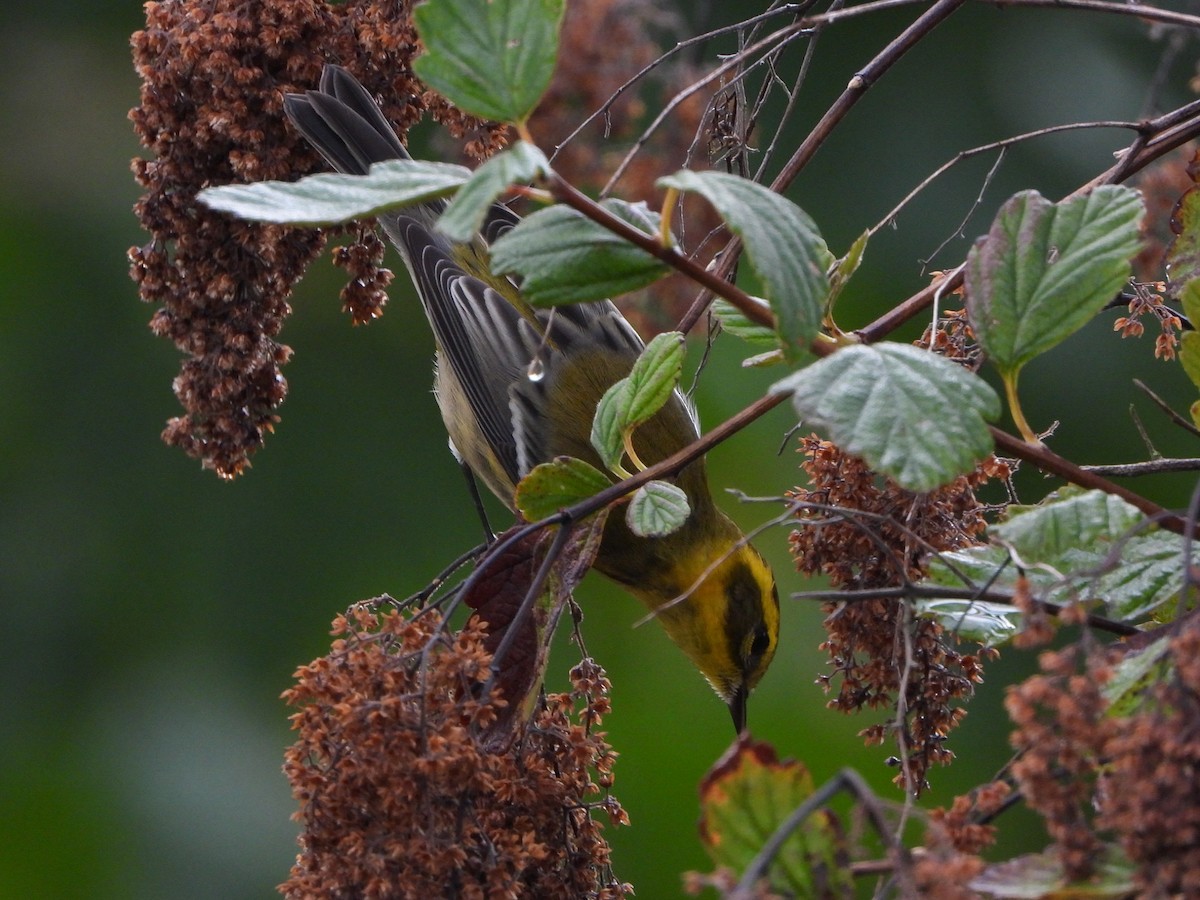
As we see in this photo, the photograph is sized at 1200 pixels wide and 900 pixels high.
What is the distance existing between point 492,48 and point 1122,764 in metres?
0.63

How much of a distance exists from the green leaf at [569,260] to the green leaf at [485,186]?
0.08 m

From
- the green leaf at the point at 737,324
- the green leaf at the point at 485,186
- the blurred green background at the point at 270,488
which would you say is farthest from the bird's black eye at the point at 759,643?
the green leaf at the point at 485,186

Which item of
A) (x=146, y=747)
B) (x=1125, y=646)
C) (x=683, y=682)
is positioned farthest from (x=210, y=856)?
(x=1125, y=646)

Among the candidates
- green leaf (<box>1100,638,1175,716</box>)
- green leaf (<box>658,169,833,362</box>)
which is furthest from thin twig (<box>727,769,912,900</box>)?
green leaf (<box>658,169,833,362</box>)

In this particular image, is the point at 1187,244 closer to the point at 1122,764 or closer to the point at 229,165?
the point at 1122,764

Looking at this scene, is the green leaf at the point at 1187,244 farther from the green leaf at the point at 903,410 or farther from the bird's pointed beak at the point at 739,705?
the bird's pointed beak at the point at 739,705

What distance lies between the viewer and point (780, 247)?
3.01 ft

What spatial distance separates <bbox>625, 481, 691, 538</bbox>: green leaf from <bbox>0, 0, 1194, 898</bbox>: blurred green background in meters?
2.27

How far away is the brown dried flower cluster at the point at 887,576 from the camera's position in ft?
4.26

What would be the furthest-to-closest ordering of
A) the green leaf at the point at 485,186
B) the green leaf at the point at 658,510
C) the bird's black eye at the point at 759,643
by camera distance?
the bird's black eye at the point at 759,643 → the green leaf at the point at 658,510 → the green leaf at the point at 485,186

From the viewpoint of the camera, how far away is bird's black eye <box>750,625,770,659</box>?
2.61 metres

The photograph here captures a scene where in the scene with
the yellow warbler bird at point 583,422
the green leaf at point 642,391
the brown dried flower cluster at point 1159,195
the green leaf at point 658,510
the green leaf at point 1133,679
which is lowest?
the yellow warbler bird at point 583,422

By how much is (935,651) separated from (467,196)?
694mm

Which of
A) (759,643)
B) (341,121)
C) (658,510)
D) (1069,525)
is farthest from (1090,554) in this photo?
(759,643)
